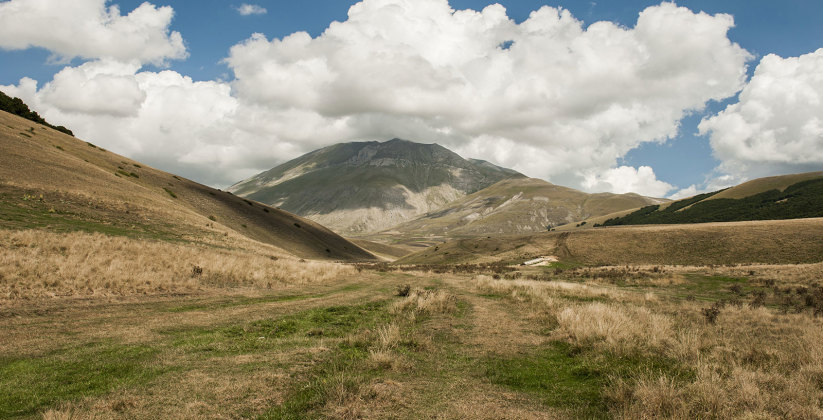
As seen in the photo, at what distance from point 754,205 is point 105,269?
7943 inches

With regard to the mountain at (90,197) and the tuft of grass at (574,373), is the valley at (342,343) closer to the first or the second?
the tuft of grass at (574,373)

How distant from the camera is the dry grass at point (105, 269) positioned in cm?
1544

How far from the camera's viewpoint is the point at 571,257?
70875 millimetres

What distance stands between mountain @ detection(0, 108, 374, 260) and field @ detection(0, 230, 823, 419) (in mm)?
11511

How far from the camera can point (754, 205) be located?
484 feet

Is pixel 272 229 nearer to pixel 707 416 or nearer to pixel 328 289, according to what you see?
pixel 328 289

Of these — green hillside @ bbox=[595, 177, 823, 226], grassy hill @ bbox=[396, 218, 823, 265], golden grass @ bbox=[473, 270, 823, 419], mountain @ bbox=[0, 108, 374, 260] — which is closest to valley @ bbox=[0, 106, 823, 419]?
golden grass @ bbox=[473, 270, 823, 419]

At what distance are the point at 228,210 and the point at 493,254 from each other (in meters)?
A: 57.2

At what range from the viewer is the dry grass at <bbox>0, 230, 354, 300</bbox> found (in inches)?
608

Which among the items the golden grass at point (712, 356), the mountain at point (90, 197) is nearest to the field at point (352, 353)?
the golden grass at point (712, 356)

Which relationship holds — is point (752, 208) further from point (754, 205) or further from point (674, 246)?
point (674, 246)

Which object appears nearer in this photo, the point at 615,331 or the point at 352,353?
the point at 352,353

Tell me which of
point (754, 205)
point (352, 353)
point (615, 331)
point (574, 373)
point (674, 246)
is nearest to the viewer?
point (574, 373)

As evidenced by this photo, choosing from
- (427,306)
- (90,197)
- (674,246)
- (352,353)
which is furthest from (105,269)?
(674,246)
